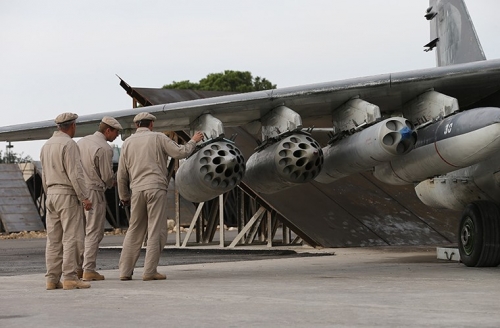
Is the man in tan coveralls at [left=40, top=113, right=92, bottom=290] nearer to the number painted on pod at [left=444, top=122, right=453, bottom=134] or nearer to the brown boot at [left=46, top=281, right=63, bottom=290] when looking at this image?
the brown boot at [left=46, top=281, right=63, bottom=290]

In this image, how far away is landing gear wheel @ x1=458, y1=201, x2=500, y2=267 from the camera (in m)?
13.0

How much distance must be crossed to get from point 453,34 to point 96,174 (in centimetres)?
674

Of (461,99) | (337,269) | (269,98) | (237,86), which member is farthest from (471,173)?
(237,86)

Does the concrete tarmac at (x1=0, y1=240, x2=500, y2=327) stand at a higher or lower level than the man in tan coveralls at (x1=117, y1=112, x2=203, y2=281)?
lower

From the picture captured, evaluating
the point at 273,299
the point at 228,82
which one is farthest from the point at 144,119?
the point at 228,82

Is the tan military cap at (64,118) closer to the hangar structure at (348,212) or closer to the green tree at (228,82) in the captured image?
the hangar structure at (348,212)

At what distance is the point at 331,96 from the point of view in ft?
41.8

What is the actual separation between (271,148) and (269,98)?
669 millimetres

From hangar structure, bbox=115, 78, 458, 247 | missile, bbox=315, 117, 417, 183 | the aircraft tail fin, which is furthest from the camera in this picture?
hangar structure, bbox=115, 78, 458, 247

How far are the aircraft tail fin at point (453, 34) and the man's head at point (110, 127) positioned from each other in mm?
6042

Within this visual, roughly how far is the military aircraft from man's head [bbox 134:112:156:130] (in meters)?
0.72

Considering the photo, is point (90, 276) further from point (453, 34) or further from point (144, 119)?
point (453, 34)

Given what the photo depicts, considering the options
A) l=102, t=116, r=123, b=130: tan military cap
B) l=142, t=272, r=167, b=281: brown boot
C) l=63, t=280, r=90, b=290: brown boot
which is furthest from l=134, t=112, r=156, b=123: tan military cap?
l=63, t=280, r=90, b=290: brown boot

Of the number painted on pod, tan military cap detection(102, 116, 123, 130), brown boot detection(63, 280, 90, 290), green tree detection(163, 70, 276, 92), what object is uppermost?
green tree detection(163, 70, 276, 92)
